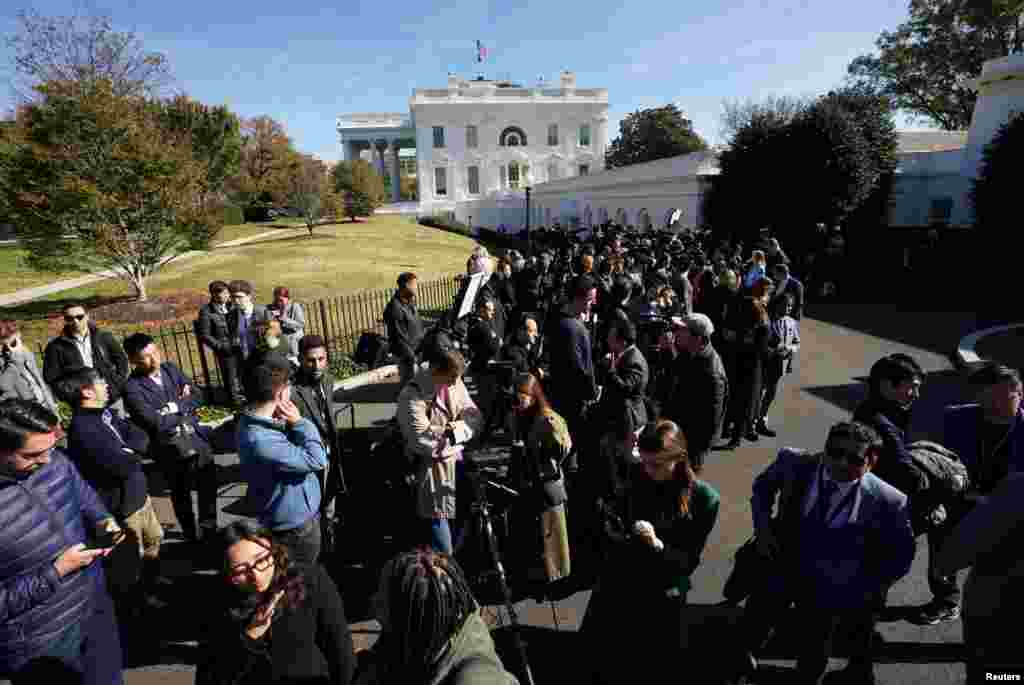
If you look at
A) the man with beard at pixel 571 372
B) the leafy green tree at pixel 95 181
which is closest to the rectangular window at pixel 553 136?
the leafy green tree at pixel 95 181

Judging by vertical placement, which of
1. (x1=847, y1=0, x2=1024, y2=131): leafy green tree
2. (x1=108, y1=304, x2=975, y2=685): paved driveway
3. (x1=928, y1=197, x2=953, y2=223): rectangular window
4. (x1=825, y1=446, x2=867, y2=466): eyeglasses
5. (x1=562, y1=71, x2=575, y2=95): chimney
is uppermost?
(x1=562, y1=71, x2=575, y2=95): chimney

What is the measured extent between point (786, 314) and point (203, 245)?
16.4m

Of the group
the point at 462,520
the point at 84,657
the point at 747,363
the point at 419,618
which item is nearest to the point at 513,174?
the point at 747,363

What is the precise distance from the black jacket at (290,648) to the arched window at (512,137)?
2582 inches

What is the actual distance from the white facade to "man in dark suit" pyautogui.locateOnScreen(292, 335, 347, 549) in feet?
190

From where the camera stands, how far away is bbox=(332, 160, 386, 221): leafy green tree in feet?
160

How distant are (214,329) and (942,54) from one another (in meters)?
42.1

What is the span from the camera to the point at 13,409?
215 cm

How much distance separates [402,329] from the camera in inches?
263

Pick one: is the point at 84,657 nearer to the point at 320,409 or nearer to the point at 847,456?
the point at 320,409

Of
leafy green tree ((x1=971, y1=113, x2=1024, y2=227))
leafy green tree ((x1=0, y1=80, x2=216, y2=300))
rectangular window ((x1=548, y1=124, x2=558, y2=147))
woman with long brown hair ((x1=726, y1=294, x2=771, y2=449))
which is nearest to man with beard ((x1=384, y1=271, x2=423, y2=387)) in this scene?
woman with long brown hair ((x1=726, y1=294, x2=771, y2=449))

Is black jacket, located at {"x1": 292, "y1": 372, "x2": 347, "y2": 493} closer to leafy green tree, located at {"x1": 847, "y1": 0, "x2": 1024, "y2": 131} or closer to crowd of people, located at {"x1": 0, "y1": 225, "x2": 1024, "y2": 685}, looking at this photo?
crowd of people, located at {"x1": 0, "y1": 225, "x2": 1024, "y2": 685}

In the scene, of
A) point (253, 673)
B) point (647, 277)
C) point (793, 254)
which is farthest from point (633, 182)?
point (253, 673)

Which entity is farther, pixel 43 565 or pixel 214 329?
pixel 214 329
